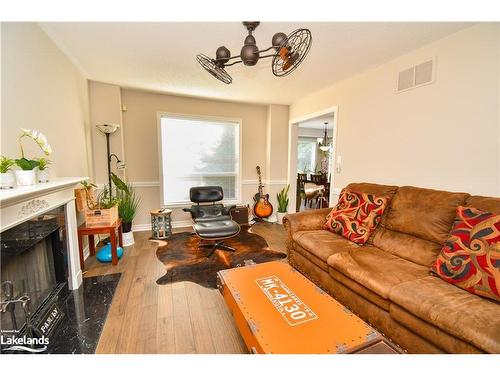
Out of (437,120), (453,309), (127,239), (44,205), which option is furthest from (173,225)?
(437,120)

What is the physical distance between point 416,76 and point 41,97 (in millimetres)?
3457

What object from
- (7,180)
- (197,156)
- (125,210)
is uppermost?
(197,156)

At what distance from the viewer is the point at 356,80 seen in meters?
2.81

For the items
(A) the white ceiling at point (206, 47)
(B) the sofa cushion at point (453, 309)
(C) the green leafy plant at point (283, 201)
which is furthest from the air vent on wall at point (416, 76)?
(C) the green leafy plant at point (283, 201)

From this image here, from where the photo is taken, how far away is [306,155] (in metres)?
7.79

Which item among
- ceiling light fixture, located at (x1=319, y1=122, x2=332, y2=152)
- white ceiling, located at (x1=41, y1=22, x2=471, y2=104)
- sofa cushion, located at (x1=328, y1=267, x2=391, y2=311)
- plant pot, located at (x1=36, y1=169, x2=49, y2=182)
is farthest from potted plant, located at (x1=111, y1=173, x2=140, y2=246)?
ceiling light fixture, located at (x1=319, y1=122, x2=332, y2=152)

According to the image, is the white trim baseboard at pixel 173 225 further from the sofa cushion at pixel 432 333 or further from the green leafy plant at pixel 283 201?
the sofa cushion at pixel 432 333

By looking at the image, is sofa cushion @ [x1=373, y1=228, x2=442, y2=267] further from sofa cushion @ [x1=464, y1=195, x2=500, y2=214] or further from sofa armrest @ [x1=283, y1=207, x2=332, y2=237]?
sofa armrest @ [x1=283, y1=207, x2=332, y2=237]

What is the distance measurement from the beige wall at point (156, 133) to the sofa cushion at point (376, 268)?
2.81m

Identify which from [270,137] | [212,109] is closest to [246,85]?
[212,109]

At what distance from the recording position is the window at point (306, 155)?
7.64 meters

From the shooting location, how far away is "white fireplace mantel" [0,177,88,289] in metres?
1.21

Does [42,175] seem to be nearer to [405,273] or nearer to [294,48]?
[294,48]
